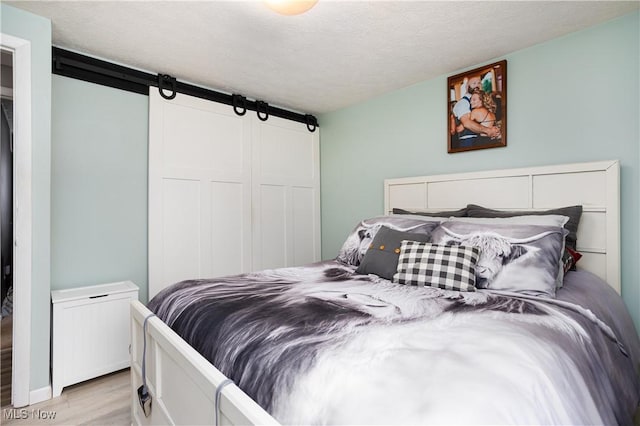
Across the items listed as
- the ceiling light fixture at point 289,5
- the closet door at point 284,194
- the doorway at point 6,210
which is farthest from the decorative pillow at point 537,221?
the doorway at point 6,210

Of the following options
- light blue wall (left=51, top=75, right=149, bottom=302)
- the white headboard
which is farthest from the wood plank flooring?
the white headboard

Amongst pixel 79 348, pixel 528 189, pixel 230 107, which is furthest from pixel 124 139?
pixel 528 189

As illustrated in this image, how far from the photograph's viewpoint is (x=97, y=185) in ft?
8.04

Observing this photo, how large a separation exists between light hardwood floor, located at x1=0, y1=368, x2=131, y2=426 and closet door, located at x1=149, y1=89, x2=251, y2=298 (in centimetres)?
72

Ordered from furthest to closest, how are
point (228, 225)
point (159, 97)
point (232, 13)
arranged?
point (228, 225)
point (159, 97)
point (232, 13)

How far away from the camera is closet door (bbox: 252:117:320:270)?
3393mm

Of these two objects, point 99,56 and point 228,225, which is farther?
point 228,225

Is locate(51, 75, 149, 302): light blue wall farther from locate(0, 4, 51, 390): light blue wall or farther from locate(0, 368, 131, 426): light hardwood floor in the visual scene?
locate(0, 368, 131, 426): light hardwood floor

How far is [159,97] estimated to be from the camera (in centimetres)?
272

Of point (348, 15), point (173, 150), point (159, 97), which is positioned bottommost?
point (173, 150)

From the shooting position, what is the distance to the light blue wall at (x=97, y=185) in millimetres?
2299

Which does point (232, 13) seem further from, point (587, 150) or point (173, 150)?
point (587, 150)

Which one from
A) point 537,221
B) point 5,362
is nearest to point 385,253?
point 537,221

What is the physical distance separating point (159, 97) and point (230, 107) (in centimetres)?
65
